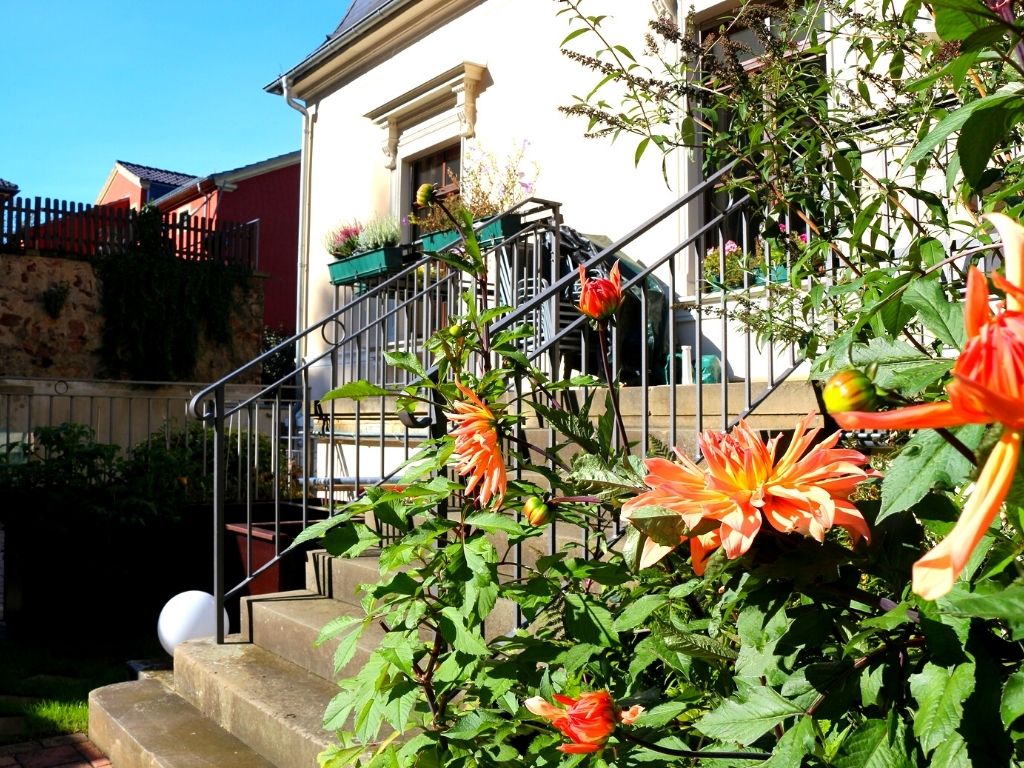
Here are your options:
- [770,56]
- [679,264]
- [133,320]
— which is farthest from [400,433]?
[133,320]

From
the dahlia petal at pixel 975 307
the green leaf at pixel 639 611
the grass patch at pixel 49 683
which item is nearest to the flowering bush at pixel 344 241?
the grass patch at pixel 49 683

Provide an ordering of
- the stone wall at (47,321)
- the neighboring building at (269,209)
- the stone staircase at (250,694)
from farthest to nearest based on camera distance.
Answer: the neighboring building at (269,209)
the stone wall at (47,321)
the stone staircase at (250,694)

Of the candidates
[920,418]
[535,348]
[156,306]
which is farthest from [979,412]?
[156,306]

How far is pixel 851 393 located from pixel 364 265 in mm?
7732

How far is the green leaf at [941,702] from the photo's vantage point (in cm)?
75

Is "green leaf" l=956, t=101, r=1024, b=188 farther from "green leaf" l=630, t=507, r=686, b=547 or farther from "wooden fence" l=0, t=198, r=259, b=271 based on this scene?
"wooden fence" l=0, t=198, r=259, b=271

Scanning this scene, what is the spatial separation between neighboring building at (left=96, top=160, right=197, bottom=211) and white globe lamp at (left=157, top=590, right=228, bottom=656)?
2041cm

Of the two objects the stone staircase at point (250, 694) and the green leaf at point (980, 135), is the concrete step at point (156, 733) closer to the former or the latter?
the stone staircase at point (250, 694)

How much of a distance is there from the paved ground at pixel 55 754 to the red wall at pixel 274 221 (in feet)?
57.8

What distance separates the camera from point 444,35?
28.8 ft

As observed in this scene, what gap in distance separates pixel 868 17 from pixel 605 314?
127cm

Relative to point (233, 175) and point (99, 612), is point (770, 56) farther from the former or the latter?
point (233, 175)

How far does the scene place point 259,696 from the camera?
322cm

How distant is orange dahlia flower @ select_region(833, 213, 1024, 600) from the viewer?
388 millimetres
